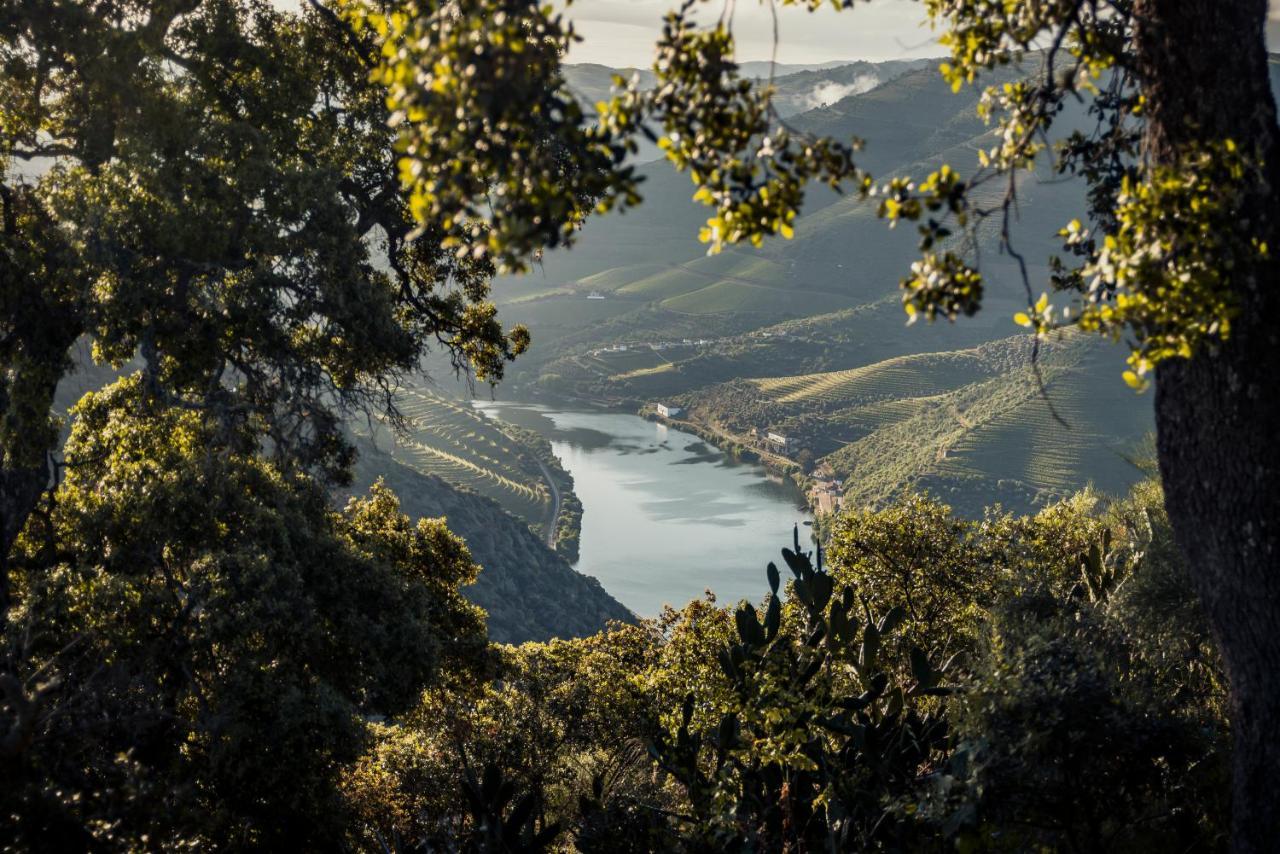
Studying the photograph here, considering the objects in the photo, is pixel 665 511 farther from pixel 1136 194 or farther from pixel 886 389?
pixel 1136 194

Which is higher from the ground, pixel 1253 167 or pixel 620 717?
pixel 1253 167

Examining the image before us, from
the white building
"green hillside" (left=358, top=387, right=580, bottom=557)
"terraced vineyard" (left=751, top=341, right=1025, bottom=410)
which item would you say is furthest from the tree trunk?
"terraced vineyard" (left=751, top=341, right=1025, bottom=410)

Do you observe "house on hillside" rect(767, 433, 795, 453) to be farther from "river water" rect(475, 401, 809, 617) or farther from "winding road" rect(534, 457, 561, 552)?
"winding road" rect(534, 457, 561, 552)

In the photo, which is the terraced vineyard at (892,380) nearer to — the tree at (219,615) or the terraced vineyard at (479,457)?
the terraced vineyard at (479,457)

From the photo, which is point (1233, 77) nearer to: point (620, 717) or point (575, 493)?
point (620, 717)

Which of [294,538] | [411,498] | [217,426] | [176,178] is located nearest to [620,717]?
[294,538]

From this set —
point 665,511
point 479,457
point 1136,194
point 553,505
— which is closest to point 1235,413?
point 1136,194

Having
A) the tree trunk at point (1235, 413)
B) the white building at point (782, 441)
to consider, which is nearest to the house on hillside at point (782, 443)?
the white building at point (782, 441)
